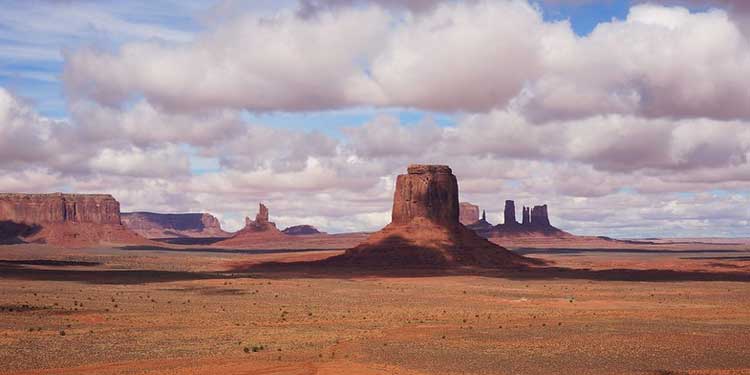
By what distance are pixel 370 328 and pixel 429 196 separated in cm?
7927

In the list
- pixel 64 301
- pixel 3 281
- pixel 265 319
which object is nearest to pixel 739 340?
pixel 265 319

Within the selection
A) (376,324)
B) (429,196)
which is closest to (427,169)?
(429,196)

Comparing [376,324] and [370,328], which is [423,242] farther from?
[370,328]

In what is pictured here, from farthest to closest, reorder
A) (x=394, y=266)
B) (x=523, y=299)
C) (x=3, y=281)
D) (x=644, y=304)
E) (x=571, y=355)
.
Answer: (x=394, y=266) → (x=3, y=281) → (x=523, y=299) → (x=644, y=304) → (x=571, y=355)

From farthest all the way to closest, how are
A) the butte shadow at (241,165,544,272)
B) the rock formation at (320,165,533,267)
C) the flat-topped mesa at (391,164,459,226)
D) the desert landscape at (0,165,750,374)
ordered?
the flat-topped mesa at (391,164,459,226), the rock formation at (320,165,533,267), the butte shadow at (241,165,544,272), the desert landscape at (0,165,750,374)

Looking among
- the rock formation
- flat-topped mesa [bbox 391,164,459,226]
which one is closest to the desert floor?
the rock formation

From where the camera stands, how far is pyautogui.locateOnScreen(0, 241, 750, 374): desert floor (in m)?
28.6

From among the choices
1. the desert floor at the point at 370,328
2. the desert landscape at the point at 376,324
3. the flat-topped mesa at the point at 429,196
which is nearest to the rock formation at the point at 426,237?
the flat-topped mesa at the point at 429,196

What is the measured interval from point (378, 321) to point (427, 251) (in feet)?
217

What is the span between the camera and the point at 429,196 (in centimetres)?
11800

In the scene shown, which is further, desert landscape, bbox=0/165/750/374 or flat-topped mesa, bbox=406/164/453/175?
flat-topped mesa, bbox=406/164/453/175

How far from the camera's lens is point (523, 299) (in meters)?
58.2

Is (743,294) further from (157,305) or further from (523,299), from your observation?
(157,305)

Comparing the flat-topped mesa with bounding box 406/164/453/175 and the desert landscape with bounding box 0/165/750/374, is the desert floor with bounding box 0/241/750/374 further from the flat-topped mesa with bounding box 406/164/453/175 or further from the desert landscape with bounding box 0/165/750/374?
the flat-topped mesa with bounding box 406/164/453/175
